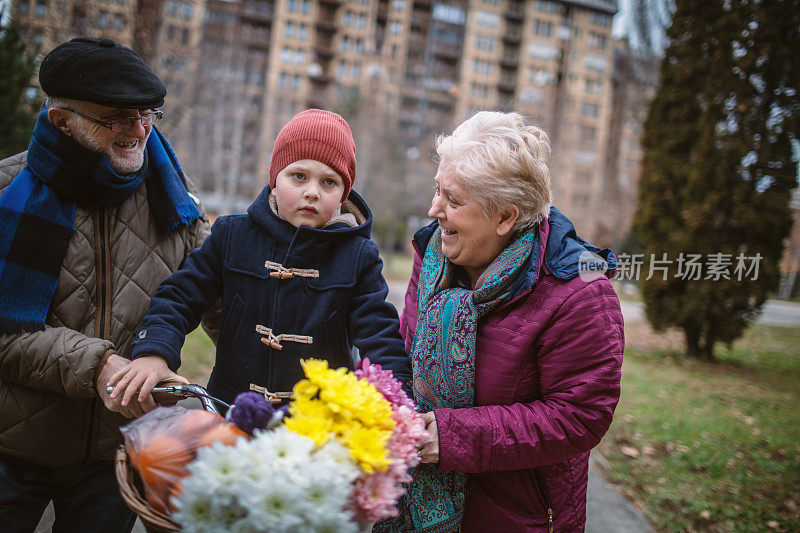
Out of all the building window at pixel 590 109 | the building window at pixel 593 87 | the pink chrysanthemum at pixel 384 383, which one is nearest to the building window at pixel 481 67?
the building window at pixel 593 87

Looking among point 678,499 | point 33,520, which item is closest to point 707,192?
point 678,499

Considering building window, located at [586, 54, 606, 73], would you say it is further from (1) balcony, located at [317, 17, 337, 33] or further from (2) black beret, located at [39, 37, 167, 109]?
(2) black beret, located at [39, 37, 167, 109]

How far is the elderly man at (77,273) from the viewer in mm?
1629

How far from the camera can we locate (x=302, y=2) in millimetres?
38406

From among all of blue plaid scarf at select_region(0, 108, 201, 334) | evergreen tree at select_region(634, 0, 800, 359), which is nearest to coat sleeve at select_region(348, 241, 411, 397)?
blue plaid scarf at select_region(0, 108, 201, 334)

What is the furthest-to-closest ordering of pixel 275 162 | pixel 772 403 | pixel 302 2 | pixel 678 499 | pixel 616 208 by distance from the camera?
pixel 302 2, pixel 616 208, pixel 772 403, pixel 678 499, pixel 275 162

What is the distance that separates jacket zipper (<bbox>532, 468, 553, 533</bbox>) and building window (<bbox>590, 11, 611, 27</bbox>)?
156 feet

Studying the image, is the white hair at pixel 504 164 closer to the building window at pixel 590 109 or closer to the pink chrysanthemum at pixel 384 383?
the pink chrysanthemum at pixel 384 383

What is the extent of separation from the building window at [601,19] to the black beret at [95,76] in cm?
4758

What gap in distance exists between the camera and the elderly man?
1.63m

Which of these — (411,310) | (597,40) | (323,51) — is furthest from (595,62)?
(411,310)

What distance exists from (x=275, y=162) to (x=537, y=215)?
1029 mm

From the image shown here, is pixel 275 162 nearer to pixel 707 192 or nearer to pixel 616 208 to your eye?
pixel 707 192

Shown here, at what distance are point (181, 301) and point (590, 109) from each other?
4591 centimetres
